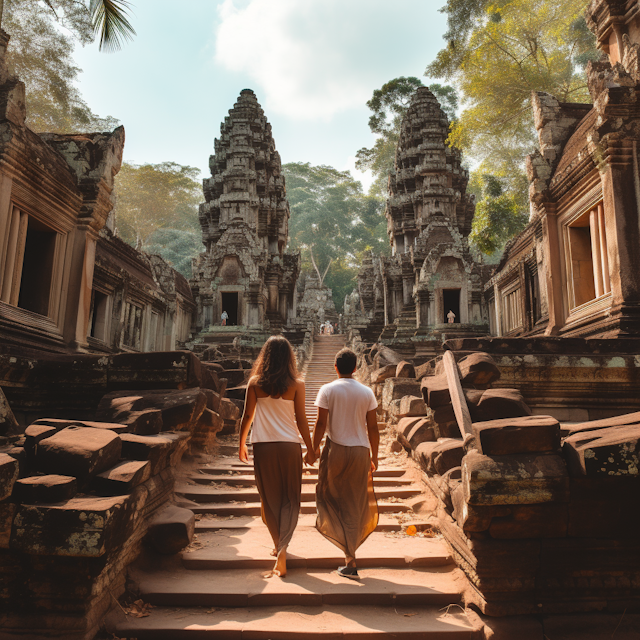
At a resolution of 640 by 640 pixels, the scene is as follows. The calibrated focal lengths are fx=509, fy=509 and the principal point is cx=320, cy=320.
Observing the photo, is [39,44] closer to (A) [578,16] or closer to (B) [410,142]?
(B) [410,142]

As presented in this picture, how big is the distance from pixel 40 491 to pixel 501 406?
10.6 feet

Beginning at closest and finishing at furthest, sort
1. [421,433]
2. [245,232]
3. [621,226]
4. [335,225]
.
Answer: [421,433] < [621,226] < [245,232] < [335,225]

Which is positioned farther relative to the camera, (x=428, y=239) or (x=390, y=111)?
(x=390, y=111)

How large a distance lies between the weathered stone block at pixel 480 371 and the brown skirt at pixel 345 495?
143 cm

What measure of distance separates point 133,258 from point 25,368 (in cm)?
983

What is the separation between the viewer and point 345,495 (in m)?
3.67

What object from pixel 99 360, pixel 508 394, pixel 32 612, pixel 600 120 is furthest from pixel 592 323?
Result: pixel 32 612

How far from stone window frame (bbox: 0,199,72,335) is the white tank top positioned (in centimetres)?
344

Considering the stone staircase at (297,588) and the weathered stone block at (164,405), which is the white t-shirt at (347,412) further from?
the weathered stone block at (164,405)

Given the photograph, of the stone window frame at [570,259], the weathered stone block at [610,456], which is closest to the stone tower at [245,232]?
the stone window frame at [570,259]

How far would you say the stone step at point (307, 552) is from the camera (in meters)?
3.59

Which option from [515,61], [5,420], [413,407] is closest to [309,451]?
[5,420]

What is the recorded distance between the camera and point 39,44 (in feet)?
92.0

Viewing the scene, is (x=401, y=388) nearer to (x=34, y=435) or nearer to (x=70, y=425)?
(x=70, y=425)
